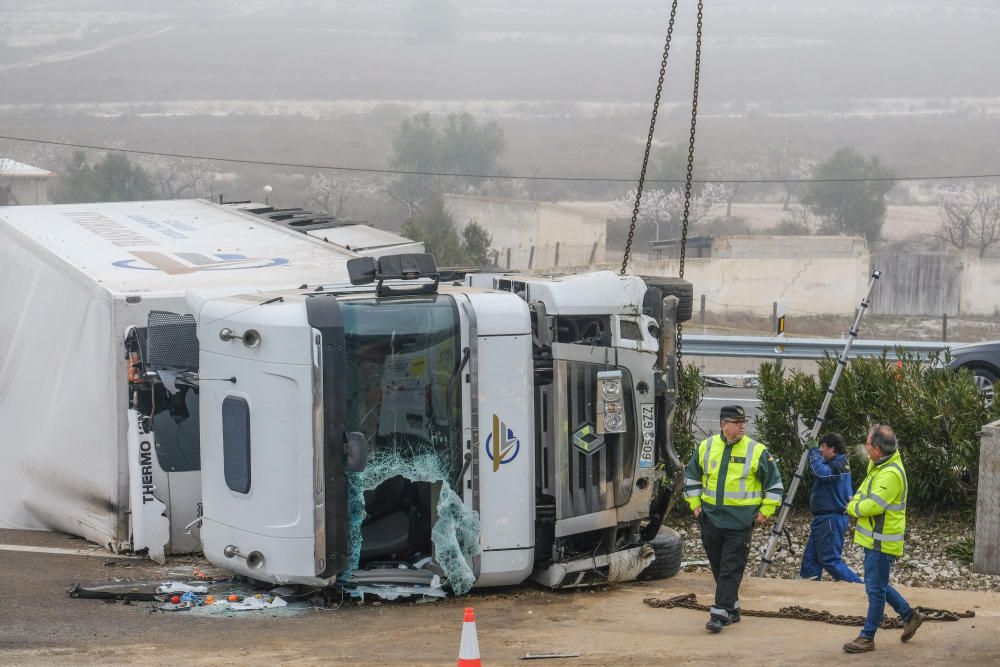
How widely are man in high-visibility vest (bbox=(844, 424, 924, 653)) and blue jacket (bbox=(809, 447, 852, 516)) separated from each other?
8.38ft

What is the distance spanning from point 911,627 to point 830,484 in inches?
107

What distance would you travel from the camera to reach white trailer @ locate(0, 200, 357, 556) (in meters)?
8.72

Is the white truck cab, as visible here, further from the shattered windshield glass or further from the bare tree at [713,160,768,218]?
the bare tree at [713,160,768,218]

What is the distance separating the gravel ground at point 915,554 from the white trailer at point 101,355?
4.22 m

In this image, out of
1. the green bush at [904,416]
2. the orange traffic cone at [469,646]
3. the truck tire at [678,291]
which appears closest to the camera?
the orange traffic cone at [469,646]

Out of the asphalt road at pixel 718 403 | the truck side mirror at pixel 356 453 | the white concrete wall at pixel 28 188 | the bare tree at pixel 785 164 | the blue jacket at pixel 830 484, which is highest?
the bare tree at pixel 785 164

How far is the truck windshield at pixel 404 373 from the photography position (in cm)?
734

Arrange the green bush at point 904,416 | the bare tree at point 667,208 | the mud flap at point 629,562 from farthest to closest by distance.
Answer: the bare tree at point 667,208 < the green bush at point 904,416 < the mud flap at point 629,562

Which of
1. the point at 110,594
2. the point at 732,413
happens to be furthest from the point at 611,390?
the point at 110,594

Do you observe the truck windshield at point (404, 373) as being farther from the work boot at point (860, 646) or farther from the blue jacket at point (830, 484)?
the blue jacket at point (830, 484)

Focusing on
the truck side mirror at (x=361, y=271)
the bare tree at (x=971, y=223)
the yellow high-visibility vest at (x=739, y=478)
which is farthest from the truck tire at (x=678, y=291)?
the bare tree at (x=971, y=223)

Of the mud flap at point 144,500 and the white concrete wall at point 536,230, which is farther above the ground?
the white concrete wall at point 536,230

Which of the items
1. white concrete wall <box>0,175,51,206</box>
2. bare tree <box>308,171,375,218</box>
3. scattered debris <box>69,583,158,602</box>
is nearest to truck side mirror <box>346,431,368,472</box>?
scattered debris <box>69,583,158,602</box>

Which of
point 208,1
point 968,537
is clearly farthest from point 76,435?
point 208,1
